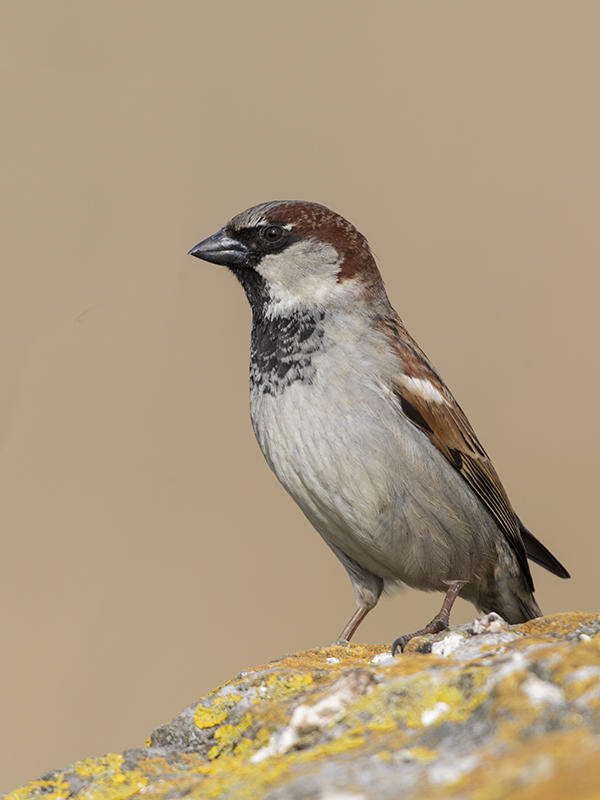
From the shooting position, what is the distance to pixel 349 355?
284 centimetres

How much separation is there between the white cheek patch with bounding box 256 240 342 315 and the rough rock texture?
151 centimetres

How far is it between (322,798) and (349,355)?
197 cm

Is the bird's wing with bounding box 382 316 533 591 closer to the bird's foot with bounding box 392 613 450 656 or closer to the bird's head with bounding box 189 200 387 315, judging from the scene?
the bird's head with bounding box 189 200 387 315

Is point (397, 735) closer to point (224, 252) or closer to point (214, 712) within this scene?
point (214, 712)

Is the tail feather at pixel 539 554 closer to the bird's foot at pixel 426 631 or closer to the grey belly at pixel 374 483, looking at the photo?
the grey belly at pixel 374 483

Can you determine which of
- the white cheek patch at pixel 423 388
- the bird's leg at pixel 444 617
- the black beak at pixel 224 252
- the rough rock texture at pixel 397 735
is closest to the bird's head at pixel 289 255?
the black beak at pixel 224 252

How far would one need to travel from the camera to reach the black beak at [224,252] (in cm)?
316

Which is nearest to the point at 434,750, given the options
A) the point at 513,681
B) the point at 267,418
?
the point at 513,681

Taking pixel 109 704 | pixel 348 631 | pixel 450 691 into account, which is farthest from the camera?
pixel 109 704

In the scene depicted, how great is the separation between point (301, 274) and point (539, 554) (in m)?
1.30

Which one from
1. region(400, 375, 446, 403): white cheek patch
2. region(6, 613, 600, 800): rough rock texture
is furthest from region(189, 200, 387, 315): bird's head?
region(6, 613, 600, 800): rough rock texture

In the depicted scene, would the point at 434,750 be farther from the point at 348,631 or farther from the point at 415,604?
the point at 415,604

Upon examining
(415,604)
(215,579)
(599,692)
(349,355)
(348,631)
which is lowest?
(415,604)

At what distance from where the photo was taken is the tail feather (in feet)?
10.9
